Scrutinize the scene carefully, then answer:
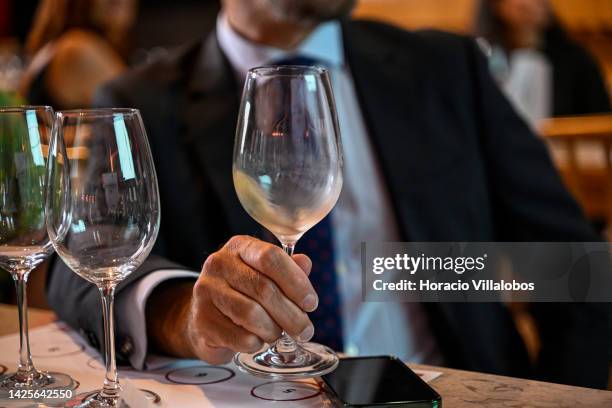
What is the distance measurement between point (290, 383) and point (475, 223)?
60cm

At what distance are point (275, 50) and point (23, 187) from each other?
66cm

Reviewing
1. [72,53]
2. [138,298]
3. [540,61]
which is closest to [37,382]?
[138,298]

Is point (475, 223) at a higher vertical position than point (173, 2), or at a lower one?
lower

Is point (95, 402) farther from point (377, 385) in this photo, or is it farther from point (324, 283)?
point (324, 283)

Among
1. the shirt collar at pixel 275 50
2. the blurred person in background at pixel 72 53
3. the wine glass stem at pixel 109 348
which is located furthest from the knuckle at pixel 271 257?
the blurred person in background at pixel 72 53

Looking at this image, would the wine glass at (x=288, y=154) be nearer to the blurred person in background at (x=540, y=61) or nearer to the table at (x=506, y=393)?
the table at (x=506, y=393)

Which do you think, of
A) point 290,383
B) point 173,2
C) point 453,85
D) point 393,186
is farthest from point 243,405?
point 173,2

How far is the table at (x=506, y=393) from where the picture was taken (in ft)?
1.90

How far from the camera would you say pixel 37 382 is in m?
0.65

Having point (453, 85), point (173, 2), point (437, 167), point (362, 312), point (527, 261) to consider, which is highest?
point (173, 2)

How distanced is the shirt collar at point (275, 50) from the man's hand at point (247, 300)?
61 centimetres

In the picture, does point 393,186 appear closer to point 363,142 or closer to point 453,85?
point 363,142

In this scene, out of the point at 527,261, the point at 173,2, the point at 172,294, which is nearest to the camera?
the point at 172,294

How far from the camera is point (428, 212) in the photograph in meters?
1.13
